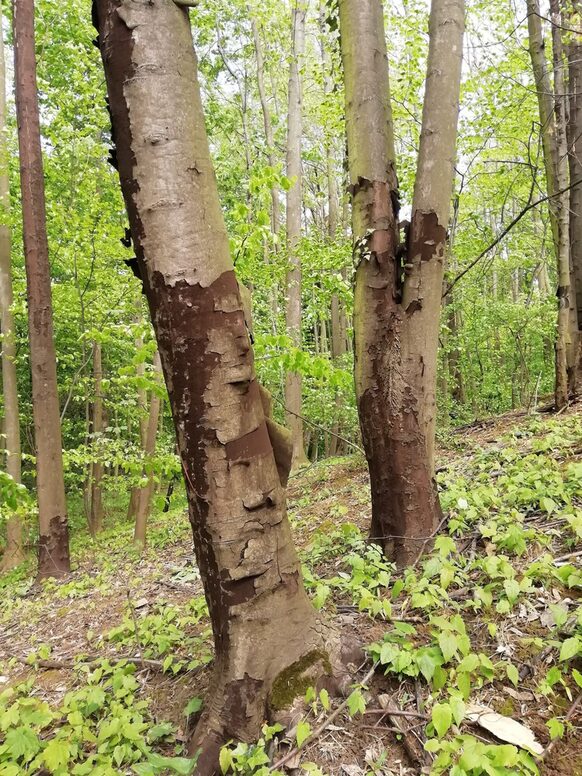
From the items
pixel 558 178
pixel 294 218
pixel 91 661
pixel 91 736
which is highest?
pixel 294 218

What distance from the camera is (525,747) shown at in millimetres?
1558

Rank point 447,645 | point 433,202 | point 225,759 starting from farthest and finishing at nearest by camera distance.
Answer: point 433,202 → point 447,645 → point 225,759

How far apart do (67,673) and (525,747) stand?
261 centimetres

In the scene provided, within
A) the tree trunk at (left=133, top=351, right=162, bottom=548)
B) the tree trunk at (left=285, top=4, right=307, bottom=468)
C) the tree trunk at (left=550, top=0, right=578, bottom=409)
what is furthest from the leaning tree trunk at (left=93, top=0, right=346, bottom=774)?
the tree trunk at (left=285, top=4, right=307, bottom=468)

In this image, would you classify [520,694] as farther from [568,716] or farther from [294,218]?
[294,218]

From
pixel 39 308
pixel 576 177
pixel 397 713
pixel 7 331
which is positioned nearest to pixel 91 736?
pixel 397 713

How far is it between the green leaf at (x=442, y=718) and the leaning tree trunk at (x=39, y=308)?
6131 millimetres

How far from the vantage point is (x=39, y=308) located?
640 cm

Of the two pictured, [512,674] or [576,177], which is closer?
[512,674]

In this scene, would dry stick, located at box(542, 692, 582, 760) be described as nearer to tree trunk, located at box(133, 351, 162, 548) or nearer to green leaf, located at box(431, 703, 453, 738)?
green leaf, located at box(431, 703, 453, 738)

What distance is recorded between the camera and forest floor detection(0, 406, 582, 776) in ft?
5.50

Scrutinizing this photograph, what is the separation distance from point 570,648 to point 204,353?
1710mm

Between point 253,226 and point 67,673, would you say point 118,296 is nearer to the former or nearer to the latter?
point 253,226

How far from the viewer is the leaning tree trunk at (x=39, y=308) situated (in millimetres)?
6324
